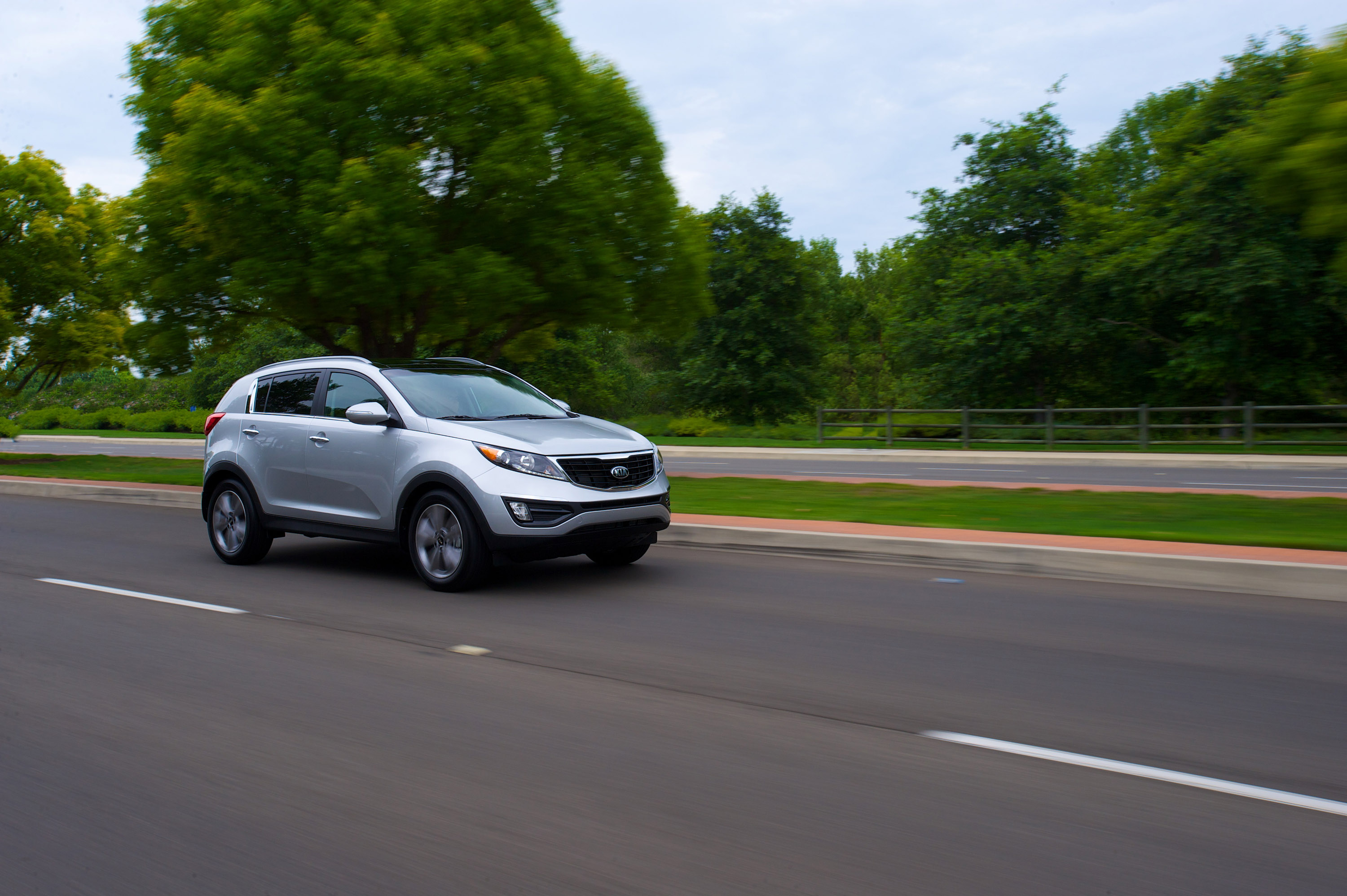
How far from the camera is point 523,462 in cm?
780

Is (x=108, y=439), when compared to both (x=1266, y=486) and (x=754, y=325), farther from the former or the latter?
(x=1266, y=486)

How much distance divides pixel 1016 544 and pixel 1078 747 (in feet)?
15.8

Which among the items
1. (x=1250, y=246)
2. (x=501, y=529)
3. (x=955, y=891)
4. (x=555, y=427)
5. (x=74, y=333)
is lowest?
(x=955, y=891)

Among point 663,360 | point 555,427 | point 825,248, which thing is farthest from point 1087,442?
point 825,248

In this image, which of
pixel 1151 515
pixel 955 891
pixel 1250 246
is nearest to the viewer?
pixel 955 891

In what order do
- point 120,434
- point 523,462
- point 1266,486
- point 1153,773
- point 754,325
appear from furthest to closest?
point 120,434 → point 754,325 → point 1266,486 → point 523,462 → point 1153,773

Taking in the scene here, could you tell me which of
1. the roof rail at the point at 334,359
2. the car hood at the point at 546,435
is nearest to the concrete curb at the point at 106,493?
the roof rail at the point at 334,359

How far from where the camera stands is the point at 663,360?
2665 inches

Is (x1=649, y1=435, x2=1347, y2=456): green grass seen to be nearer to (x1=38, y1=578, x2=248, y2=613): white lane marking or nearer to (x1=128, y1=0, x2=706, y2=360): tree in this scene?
(x1=128, y1=0, x2=706, y2=360): tree

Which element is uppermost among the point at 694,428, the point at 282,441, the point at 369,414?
the point at 369,414

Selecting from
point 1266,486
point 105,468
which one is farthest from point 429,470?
point 105,468

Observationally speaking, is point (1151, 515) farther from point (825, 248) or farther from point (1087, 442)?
point (825, 248)

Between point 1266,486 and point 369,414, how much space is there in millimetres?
15499

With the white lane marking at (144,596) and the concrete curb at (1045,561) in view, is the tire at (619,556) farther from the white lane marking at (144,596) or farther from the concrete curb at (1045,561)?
the white lane marking at (144,596)
